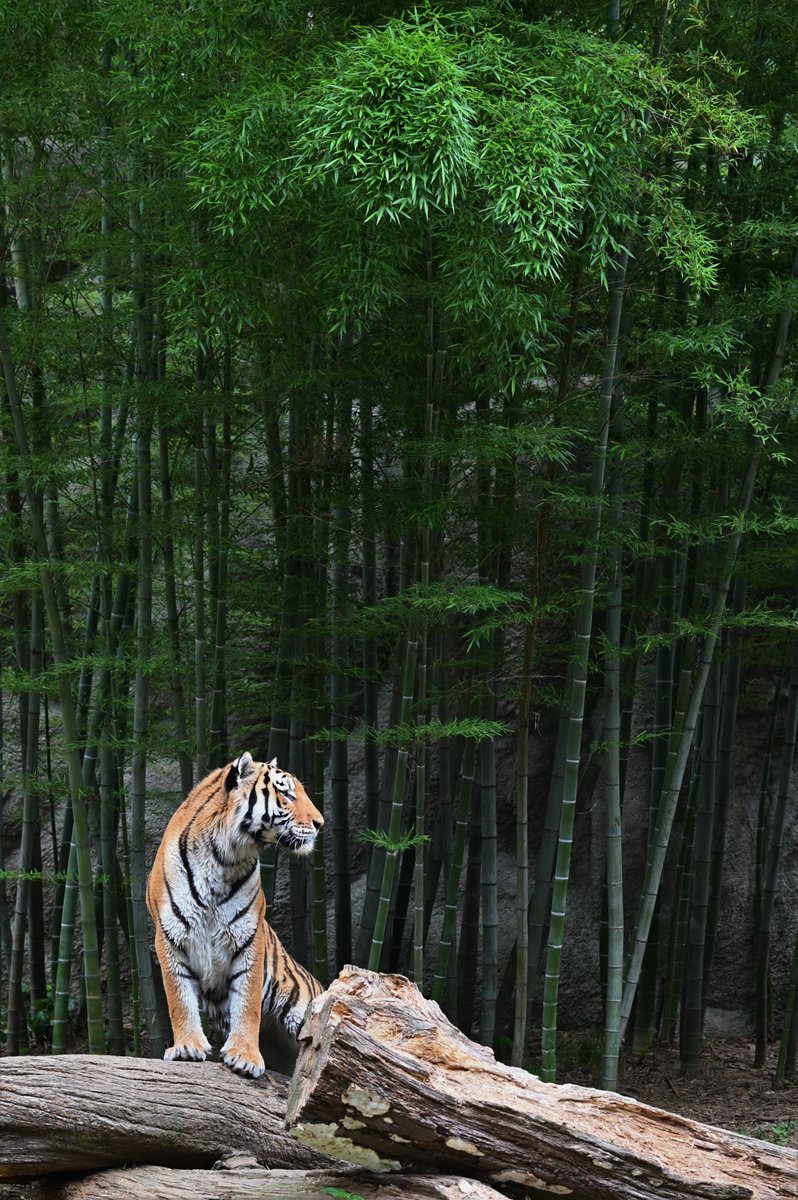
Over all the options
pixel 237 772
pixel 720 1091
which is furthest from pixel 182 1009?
pixel 720 1091

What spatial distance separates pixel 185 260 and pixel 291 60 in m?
0.94

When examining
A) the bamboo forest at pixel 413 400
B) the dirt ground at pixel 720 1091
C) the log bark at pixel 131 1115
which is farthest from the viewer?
the dirt ground at pixel 720 1091

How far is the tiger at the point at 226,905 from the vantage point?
142 inches

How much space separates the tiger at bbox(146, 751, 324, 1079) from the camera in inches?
142

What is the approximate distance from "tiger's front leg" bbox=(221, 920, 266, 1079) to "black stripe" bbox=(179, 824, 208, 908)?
0.21 metres

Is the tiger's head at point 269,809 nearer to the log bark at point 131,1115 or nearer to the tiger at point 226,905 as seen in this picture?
the tiger at point 226,905

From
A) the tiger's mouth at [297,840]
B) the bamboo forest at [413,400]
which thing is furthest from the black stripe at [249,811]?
the bamboo forest at [413,400]

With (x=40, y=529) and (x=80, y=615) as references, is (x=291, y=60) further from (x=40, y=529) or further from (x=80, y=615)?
(x=80, y=615)

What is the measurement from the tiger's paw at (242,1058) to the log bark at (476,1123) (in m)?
0.53

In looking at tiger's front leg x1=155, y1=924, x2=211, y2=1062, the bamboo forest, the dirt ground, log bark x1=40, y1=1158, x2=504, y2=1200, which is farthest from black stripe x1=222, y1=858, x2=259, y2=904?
the dirt ground

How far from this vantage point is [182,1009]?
3621 mm

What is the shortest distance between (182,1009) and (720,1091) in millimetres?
3890

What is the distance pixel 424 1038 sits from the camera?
317 cm

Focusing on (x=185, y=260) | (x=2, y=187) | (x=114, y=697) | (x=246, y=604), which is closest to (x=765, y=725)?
(x=246, y=604)
